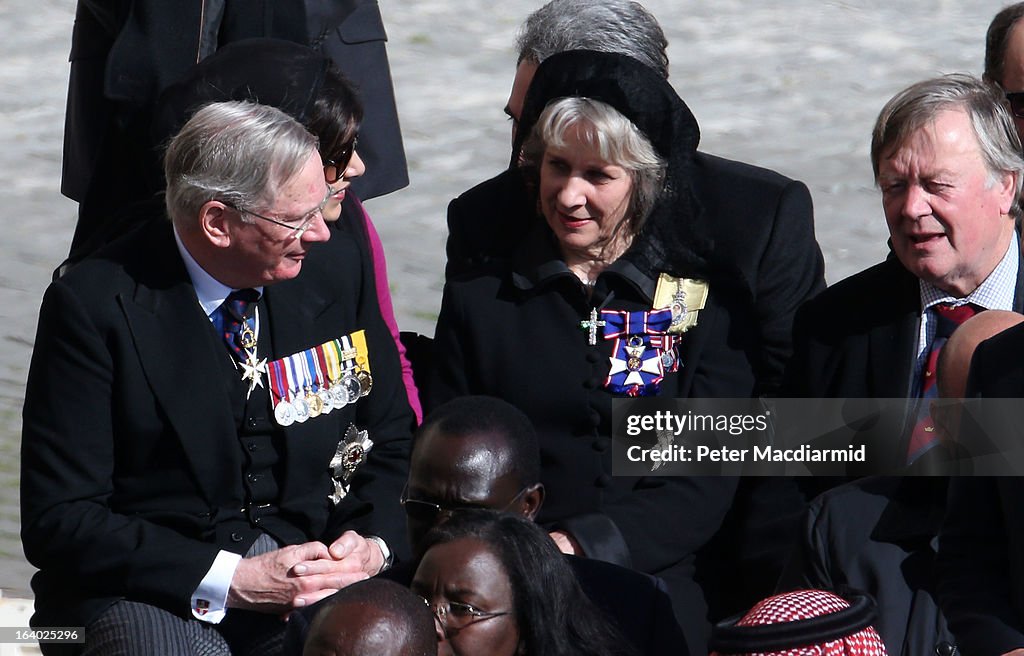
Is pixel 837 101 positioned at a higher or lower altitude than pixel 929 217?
lower

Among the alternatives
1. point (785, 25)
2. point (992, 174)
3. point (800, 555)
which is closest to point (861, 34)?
point (785, 25)

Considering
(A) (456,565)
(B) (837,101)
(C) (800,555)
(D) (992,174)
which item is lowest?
(B) (837,101)

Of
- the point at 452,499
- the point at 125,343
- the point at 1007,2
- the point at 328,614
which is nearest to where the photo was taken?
the point at 328,614

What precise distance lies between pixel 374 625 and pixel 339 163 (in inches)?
57.6

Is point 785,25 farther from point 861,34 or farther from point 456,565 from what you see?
point 456,565

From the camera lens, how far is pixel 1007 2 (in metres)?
9.07

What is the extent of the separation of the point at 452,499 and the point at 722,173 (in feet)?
4.03

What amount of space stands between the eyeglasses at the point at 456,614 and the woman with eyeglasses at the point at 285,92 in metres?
1.09

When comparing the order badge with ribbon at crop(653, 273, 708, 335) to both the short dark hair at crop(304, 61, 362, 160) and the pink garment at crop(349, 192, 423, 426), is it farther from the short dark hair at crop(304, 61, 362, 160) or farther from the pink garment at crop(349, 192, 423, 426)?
the short dark hair at crop(304, 61, 362, 160)

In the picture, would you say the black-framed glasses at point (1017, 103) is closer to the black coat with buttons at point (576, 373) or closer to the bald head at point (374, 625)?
the black coat with buttons at point (576, 373)

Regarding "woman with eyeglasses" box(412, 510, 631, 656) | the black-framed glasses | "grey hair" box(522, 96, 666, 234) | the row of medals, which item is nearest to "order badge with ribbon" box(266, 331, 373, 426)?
the row of medals

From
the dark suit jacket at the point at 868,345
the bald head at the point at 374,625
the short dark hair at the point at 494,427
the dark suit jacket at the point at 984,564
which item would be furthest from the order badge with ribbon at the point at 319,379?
the dark suit jacket at the point at 984,564

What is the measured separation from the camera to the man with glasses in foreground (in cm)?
338

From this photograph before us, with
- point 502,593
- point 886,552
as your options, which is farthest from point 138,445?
point 886,552
